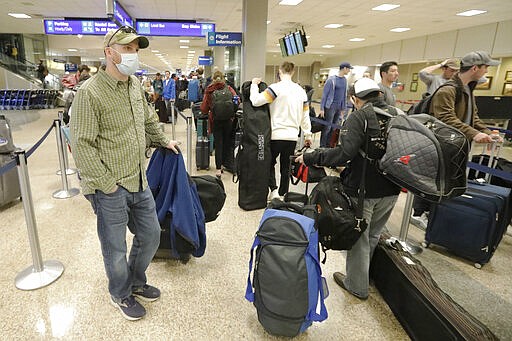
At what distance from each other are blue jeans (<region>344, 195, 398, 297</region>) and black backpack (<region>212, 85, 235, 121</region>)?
2.90 m

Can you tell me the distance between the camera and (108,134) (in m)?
1.66

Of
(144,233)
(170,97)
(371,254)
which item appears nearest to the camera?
(144,233)

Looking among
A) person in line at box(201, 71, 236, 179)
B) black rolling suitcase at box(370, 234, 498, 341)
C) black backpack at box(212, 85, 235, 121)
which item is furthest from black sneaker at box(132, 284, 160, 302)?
black backpack at box(212, 85, 235, 121)

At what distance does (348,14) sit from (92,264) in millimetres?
10219

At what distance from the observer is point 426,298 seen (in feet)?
5.89

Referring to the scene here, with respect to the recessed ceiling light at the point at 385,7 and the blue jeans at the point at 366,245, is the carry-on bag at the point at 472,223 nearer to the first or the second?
the blue jeans at the point at 366,245

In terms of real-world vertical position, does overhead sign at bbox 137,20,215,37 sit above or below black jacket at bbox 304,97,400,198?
above

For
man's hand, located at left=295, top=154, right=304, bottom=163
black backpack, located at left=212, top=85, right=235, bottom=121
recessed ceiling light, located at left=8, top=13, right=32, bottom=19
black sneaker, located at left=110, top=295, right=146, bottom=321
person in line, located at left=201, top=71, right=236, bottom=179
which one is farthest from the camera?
recessed ceiling light, located at left=8, top=13, right=32, bottom=19

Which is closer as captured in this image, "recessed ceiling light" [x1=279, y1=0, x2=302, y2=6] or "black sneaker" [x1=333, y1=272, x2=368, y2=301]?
"black sneaker" [x1=333, y1=272, x2=368, y2=301]

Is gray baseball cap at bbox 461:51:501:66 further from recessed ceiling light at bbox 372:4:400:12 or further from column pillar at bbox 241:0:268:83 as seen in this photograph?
recessed ceiling light at bbox 372:4:400:12

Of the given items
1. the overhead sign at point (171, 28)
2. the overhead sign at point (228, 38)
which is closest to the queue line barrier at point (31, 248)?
the overhead sign at point (228, 38)

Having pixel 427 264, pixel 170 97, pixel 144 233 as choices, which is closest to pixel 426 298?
pixel 427 264

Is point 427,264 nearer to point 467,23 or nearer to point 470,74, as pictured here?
point 470,74

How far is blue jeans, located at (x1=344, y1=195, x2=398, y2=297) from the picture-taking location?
2.09m
